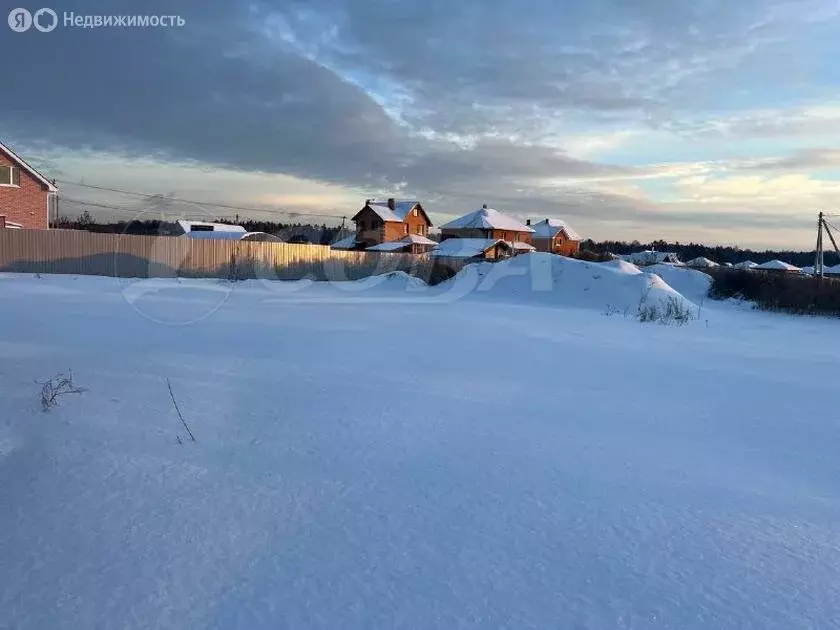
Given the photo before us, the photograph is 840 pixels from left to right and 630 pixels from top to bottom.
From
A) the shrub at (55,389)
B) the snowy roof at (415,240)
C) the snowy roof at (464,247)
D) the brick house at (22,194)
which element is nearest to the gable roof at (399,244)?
the snowy roof at (415,240)

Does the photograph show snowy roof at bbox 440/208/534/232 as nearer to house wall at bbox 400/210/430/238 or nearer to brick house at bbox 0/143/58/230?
house wall at bbox 400/210/430/238

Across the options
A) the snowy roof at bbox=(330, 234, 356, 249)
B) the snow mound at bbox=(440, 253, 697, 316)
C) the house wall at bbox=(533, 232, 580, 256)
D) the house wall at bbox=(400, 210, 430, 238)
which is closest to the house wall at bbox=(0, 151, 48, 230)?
the snow mound at bbox=(440, 253, 697, 316)

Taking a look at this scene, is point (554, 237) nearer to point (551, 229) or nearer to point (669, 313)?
point (551, 229)

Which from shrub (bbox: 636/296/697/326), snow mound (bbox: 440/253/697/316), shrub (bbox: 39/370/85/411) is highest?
snow mound (bbox: 440/253/697/316)

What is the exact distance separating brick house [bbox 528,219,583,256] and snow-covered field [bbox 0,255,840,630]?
50.1m

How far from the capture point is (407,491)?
3371mm

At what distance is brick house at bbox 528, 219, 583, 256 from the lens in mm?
56594

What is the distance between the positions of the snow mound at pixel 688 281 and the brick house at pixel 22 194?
25855 millimetres

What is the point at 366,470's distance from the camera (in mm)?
3654

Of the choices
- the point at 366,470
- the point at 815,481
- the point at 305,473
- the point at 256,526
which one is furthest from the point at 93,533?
the point at 815,481

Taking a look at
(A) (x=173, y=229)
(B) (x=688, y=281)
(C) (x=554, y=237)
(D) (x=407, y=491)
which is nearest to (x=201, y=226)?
(A) (x=173, y=229)

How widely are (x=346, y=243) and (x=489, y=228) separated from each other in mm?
14404

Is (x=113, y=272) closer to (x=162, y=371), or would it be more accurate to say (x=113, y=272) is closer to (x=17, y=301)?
(x=17, y=301)

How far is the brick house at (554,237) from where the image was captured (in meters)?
56.6
